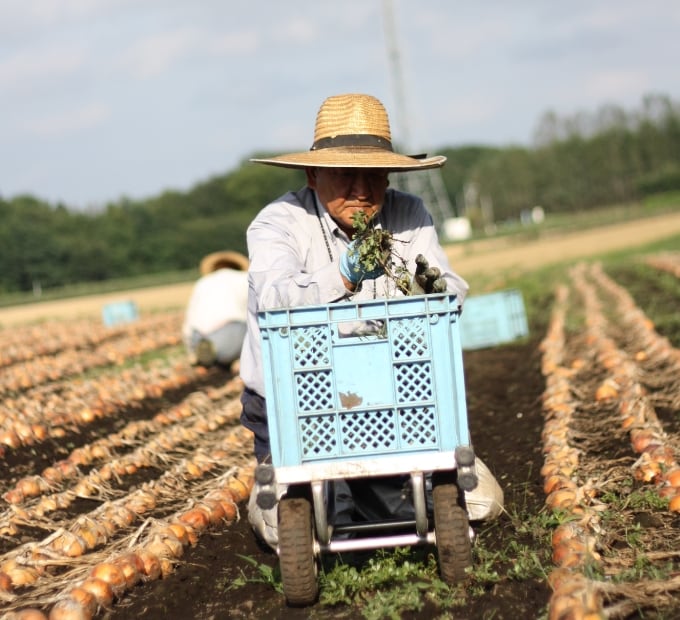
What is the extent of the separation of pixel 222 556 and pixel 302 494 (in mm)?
Result: 836

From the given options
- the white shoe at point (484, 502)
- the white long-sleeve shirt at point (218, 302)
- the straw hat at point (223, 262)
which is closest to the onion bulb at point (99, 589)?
the white shoe at point (484, 502)

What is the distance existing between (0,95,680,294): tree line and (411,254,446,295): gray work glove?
39081 millimetres

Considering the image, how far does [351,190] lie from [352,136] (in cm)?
20

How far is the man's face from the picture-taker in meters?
2.97

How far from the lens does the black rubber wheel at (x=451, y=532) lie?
268 cm

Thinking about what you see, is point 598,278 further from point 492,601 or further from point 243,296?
point 492,601

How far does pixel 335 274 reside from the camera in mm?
2734

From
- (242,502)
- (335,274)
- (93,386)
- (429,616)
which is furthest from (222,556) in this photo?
(93,386)

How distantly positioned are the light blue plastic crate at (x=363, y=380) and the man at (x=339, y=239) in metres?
0.17

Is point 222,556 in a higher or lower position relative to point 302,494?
lower

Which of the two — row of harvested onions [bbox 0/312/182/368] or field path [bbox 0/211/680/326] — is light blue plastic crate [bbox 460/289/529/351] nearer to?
row of harvested onions [bbox 0/312/182/368]

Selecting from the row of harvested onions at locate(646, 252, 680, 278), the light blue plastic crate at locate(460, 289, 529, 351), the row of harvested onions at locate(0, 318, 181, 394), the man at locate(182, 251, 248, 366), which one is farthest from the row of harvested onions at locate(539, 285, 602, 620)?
the row of harvested onions at locate(646, 252, 680, 278)

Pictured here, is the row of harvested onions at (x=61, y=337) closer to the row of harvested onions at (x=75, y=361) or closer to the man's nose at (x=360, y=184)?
the row of harvested onions at (x=75, y=361)

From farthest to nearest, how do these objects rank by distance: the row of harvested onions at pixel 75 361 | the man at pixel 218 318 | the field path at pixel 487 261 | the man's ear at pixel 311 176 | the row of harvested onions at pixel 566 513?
the field path at pixel 487 261 < the row of harvested onions at pixel 75 361 < the man at pixel 218 318 < the man's ear at pixel 311 176 < the row of harvested onions at pixel 566 513
